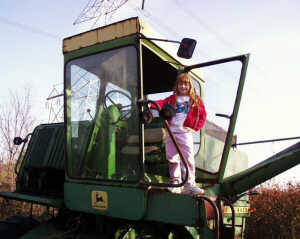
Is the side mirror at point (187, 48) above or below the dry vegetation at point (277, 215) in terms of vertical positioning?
above

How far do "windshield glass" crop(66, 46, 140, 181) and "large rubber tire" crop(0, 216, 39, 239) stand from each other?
3.55 ft

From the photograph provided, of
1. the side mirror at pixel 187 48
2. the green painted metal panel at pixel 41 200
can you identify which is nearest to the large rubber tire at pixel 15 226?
the green painted metal panel at pixel 41 200

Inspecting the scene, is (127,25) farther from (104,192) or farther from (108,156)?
(104,192)

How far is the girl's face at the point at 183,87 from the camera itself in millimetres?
3131

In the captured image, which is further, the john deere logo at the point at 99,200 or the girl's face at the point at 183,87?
the girl's face at the point at 183,87

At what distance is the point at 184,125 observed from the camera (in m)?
3.05

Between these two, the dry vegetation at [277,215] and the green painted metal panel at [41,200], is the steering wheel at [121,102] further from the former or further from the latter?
the dry vegetation at [277,215]

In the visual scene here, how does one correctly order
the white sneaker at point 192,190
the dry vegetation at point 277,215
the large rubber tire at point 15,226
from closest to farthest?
the white sneaker at point 192,190, the large rubber tire at point 15,226, the dry vegetation at point 277,215

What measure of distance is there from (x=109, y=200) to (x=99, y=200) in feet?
0.42

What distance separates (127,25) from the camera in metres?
3.07

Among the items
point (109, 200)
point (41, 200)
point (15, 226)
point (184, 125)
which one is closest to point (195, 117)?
point (184, 125)

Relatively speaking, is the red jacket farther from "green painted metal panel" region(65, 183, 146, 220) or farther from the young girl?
"green painted metal panel" region(65, 183, 146, 220)

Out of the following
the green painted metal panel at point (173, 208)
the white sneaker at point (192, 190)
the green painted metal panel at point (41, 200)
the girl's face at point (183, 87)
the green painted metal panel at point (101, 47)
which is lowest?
the green painted metal panel at point (41, 200)

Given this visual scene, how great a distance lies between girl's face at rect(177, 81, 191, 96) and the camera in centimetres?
313
